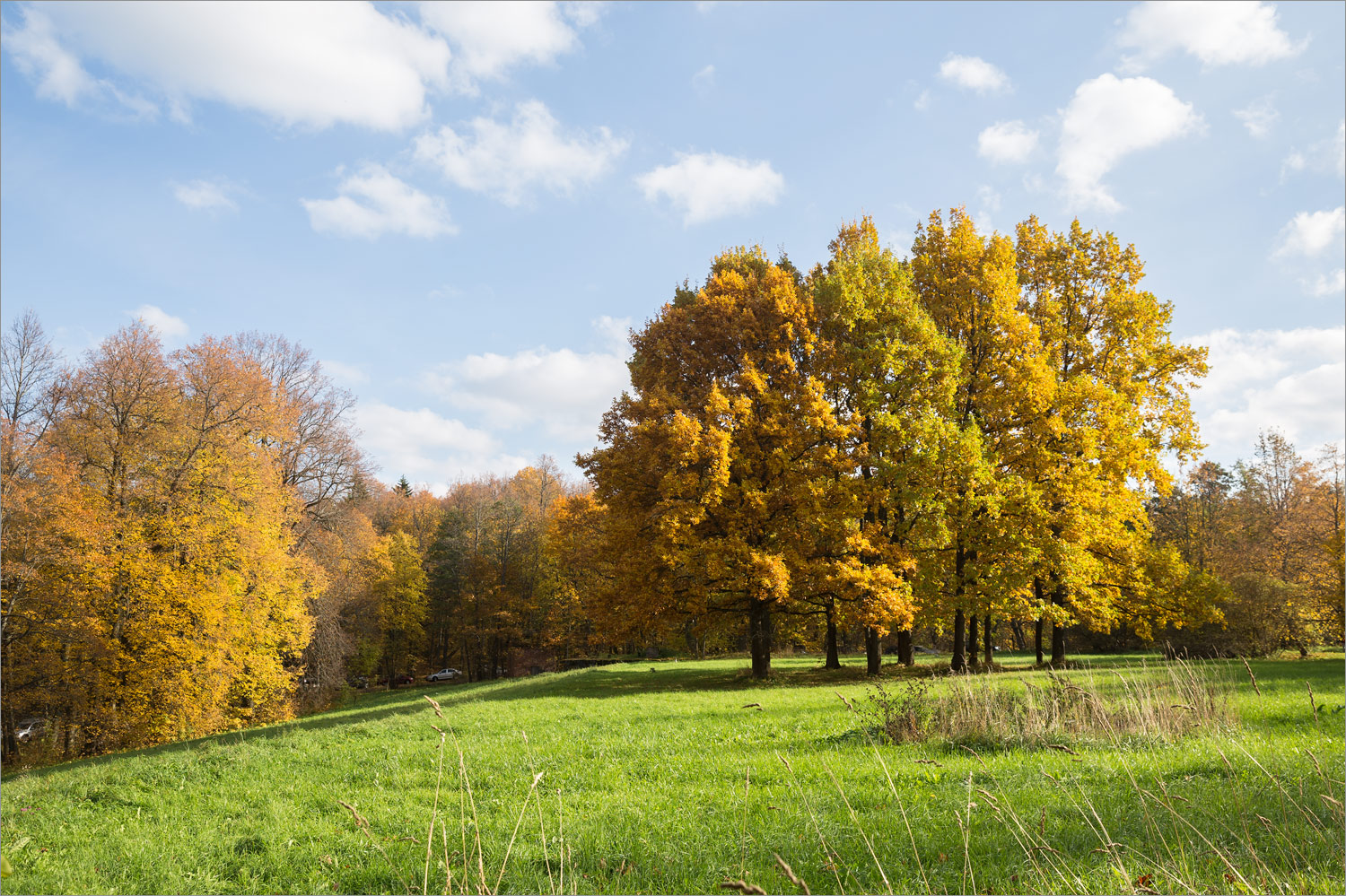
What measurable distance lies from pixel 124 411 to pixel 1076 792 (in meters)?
29.9

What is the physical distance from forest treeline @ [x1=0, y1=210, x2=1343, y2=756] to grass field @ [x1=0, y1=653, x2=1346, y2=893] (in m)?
7.95

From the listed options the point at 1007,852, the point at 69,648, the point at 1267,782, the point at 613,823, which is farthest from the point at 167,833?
the point at 69,648

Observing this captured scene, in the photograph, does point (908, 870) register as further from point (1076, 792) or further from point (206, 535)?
point (206, 535)

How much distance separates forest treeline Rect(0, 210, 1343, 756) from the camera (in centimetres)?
1977

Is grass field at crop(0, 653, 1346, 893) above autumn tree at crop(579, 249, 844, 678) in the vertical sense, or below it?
below

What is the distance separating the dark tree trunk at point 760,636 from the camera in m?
22.2

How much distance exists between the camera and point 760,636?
2220 cm

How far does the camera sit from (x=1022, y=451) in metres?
20.2

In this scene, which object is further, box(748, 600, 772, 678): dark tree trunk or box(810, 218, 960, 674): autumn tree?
box(748, 600, 772, 678): dark tree trunk

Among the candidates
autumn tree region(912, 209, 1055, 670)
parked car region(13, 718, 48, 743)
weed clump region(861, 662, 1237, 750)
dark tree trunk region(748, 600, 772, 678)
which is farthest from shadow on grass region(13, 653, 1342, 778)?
parked car region(13, 718, 48, 743)

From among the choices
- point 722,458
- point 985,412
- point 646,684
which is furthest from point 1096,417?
point 646,684

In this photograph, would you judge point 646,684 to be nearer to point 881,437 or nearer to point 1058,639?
point 881,437

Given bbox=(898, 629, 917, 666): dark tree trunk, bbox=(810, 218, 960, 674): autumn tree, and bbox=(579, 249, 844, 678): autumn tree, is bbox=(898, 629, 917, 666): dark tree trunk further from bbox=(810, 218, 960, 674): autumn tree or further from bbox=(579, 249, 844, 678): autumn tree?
bbox=(579, 249, 844, 678): autumn tree

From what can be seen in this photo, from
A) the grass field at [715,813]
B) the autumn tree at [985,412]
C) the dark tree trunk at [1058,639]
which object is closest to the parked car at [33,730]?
the grass field at [715,813]
